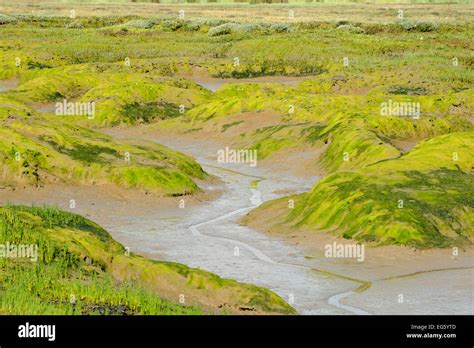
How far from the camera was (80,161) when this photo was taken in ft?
96.9

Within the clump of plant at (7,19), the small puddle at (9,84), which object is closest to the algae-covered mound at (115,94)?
the small puddle at (9,84)

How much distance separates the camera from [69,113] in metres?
47.9

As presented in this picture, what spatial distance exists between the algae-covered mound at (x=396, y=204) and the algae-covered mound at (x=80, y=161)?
4.55 m

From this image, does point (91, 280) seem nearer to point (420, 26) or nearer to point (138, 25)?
point (138, 25)

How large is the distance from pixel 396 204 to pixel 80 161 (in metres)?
11.1

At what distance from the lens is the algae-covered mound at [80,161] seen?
93.3 ft

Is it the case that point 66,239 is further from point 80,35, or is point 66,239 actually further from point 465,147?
point 80,35

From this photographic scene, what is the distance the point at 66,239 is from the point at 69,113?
30.9 meters

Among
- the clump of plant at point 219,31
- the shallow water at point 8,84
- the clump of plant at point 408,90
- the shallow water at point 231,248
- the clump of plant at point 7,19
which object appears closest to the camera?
the shallow water at point 231,248

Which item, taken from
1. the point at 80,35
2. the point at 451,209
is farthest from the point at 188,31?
Result: the point at 451,209

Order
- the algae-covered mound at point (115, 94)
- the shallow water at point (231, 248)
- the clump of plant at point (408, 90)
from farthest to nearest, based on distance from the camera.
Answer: the clump of plant at point (408, 90) → the algae-covered mound at point (115, 94) → the shallow water at point (231, 248)

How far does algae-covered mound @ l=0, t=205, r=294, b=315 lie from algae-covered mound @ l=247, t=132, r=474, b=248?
633 cm

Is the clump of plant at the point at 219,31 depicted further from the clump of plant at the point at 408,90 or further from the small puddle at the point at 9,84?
the clump of plant at the point at 408,90

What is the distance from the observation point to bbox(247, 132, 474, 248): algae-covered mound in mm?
21859
